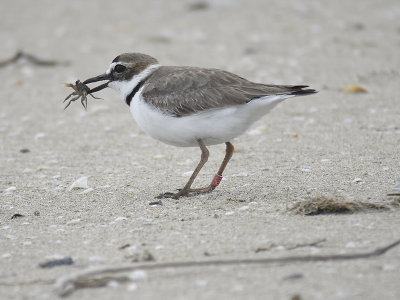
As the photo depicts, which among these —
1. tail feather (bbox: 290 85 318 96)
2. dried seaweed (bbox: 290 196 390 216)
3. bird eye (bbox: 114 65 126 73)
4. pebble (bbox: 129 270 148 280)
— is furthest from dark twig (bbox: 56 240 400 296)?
bird eye (bbox: 114 65 126 73)

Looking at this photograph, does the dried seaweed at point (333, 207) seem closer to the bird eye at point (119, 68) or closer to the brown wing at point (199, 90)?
the brown wing at point (199, 90)

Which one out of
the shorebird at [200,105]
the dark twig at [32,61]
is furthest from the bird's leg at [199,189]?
the dark twig at [32,61]

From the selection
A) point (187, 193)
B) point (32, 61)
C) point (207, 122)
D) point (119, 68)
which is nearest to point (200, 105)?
point (207, 122)

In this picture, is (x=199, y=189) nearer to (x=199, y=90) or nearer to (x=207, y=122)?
(x=207, y=122)

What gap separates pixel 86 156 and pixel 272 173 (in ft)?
7.89

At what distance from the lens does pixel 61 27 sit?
43.5ft

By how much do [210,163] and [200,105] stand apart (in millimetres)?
1585

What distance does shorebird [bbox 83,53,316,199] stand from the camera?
5.50 m

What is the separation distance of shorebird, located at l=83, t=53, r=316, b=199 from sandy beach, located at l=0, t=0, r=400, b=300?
1.96 feet

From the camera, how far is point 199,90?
5676 millimetres

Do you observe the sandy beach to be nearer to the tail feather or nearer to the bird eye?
the tail feather

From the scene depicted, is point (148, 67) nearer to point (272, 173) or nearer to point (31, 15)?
point (272, 173)

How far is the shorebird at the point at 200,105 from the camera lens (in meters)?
5.50

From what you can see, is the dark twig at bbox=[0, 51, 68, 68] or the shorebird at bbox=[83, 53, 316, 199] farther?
the dark twig at bbox=[0, 51, 68, 68]
